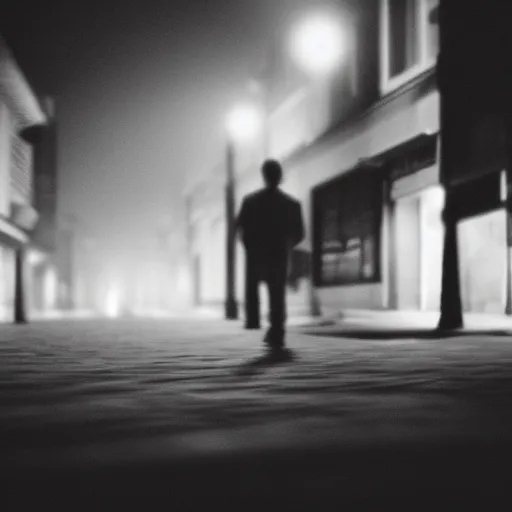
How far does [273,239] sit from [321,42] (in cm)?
1159

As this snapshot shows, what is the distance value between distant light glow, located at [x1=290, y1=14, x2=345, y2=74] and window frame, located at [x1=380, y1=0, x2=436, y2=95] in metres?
2.21

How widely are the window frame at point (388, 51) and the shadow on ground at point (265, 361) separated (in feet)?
27.6

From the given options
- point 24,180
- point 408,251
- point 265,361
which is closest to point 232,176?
point 408,251

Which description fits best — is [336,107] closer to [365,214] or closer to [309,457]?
→ [365,214]

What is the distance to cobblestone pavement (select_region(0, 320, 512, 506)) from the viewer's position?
2904mm

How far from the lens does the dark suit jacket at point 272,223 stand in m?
8.19

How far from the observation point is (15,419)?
11.4 ft

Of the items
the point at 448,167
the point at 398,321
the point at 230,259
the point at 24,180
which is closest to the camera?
the point at 448,167

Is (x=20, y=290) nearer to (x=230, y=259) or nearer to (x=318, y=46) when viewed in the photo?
(x=230, y=259)

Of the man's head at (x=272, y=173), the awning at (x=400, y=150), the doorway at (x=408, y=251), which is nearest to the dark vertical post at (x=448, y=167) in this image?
the awning at (x=400, y=150)

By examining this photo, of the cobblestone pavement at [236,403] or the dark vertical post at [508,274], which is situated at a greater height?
the dark vertical post at [508,274]

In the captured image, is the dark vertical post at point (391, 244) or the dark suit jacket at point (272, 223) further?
the dark vertical post at point (391, 244)

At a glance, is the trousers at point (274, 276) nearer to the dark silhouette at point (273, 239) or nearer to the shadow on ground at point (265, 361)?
the dark silhouette at point (273, 239)

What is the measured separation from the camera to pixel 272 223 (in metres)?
8.17
